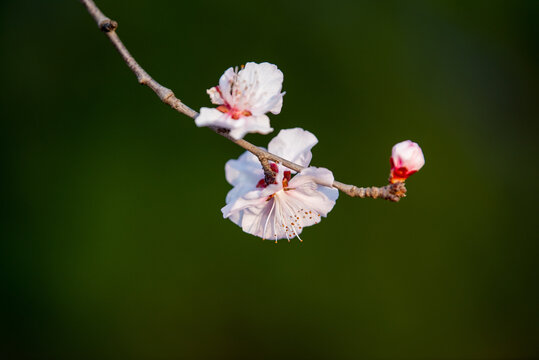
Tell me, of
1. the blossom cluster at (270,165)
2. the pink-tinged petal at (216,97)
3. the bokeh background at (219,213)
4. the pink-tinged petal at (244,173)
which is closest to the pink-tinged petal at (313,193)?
the blossom cluster at (270,165)

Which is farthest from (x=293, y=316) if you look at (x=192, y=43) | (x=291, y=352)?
(x=192, y=43)

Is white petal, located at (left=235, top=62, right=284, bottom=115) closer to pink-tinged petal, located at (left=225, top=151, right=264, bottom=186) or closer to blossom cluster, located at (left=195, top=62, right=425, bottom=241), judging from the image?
blossom cluster, located at (left=195, top=62, right=425, bottom=241)

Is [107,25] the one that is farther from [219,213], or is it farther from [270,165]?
[219,213]

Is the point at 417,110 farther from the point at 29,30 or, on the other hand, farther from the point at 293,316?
the point at 29,30

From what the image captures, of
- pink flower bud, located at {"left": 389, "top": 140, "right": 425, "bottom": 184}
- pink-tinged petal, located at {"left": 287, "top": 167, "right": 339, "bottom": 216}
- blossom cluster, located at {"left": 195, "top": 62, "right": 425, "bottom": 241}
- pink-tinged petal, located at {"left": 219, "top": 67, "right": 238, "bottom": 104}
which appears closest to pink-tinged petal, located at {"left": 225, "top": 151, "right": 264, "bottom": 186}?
blossom cluster, located at {"left": 195, "top": 62, "right": 425, "bottom": 241}

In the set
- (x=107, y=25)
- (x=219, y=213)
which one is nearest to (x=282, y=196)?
(x=107, y=25)

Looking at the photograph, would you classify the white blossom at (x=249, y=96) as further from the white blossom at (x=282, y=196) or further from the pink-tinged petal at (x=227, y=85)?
the white blossom at (x=282, y=196)
